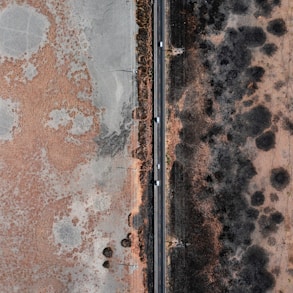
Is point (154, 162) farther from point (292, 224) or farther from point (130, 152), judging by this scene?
point (292, 224)

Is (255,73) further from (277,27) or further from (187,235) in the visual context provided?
(187,235)

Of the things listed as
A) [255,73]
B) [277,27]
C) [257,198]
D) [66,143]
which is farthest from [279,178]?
[66,143]

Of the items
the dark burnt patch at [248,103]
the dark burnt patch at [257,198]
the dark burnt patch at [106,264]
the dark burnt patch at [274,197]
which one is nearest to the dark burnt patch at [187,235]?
the dark burnt patch at [257,198]

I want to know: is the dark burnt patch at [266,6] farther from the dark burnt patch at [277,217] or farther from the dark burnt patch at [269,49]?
the dark burnt patch at [277,217]

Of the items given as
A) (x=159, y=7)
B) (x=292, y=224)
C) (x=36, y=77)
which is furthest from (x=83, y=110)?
(x=292, y=224)

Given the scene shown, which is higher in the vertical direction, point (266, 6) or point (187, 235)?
point (266, 6)

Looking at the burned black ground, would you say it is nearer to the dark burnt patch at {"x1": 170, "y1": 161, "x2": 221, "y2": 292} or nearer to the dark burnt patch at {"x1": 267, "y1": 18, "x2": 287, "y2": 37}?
the dark burnt patch at {"x1": 170, "y1": 161, "x2": 221, "y2": 292}

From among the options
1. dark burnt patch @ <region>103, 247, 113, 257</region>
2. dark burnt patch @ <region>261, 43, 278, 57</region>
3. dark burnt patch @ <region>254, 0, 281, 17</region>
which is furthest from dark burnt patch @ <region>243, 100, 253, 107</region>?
dark burnt patch @ <region>103, 247, 113, 257</region>
